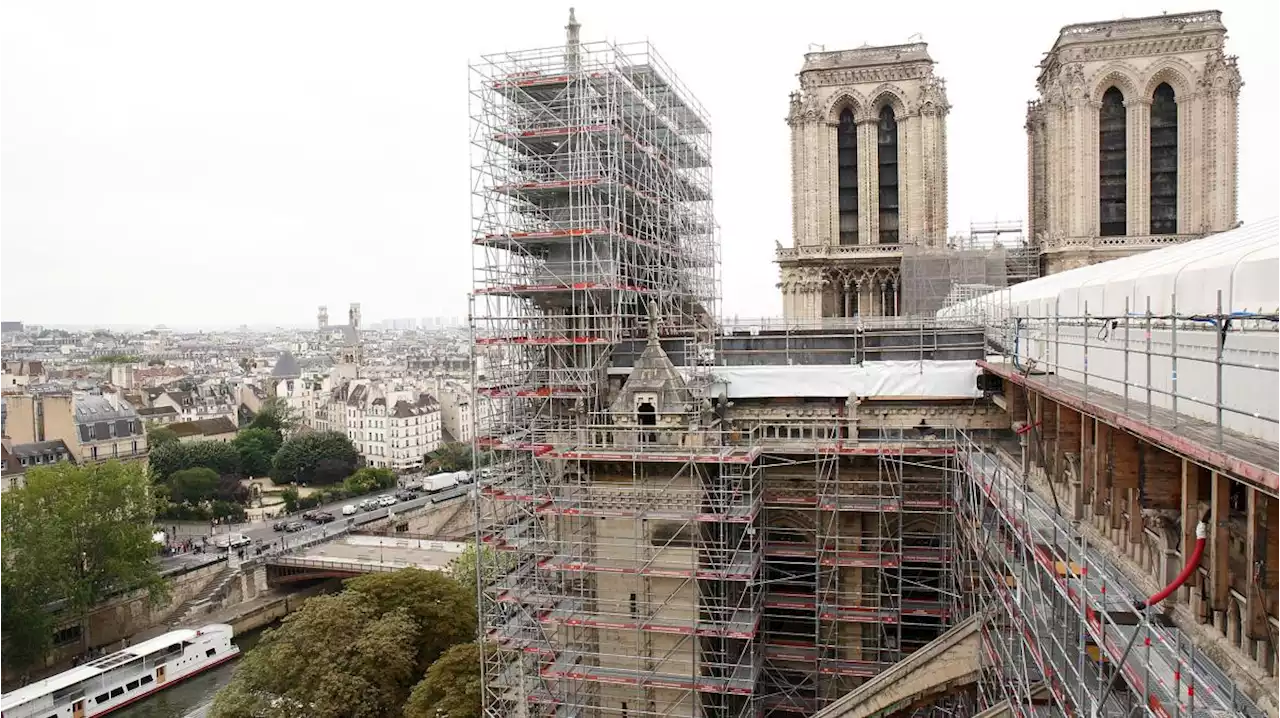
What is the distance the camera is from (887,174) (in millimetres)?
39969

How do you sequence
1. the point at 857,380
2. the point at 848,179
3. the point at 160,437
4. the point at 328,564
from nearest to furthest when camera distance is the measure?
1. the point at 857,380
2. the point at 848,179
3. the point at 328,564
4. the point at 160,437

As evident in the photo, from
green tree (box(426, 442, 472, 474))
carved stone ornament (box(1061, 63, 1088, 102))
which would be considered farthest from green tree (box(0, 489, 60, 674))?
carved stone ornament (box(1061, 63, 1088, 102))

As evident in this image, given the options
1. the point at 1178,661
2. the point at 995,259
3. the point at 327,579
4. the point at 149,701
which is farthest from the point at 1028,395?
the point at 327,579

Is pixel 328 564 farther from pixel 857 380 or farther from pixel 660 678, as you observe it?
pixel 857 380

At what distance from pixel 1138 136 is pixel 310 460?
57405 millimetres

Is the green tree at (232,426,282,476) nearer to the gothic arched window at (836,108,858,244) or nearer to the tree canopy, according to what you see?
the tree canopy

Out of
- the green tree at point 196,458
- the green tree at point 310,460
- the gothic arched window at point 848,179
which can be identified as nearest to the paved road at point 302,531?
the green tree at point 310,460

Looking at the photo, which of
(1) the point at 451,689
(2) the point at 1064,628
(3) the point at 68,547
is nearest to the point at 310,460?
(3) the point at 68,547

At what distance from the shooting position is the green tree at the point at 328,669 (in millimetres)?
25156

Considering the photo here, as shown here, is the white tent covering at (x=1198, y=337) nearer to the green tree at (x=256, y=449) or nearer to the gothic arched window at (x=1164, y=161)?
the gothic arched window at (x=1164, y=161)

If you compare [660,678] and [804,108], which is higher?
[804,108]

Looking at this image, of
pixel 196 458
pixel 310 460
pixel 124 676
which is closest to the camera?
pixel 124 676

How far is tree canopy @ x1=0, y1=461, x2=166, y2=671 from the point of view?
3356 centimetres

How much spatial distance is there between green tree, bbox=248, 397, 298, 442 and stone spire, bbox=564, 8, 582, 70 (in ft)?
193
